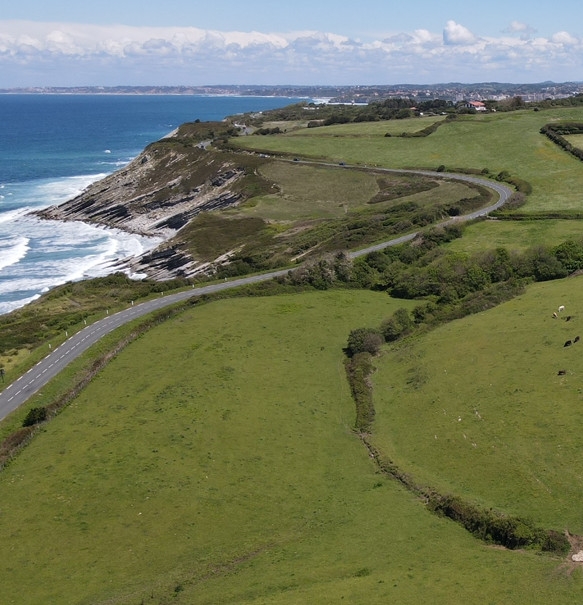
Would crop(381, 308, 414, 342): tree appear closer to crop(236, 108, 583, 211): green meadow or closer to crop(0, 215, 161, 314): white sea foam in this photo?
crop(236, 108, 583, 211): green meadow

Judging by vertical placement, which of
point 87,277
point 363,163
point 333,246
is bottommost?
point 87,277

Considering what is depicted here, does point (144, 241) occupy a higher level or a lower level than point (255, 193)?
lower

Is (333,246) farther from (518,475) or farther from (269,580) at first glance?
(269,580)

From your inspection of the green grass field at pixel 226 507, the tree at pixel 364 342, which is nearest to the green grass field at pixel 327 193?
the tree at pixel 364 342

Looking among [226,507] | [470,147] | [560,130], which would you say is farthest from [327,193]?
[226,507]

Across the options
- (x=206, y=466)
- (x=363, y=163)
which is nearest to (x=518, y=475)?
(x=206, y=466)

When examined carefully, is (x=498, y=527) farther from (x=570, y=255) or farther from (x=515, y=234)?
(x=515, y=234)
